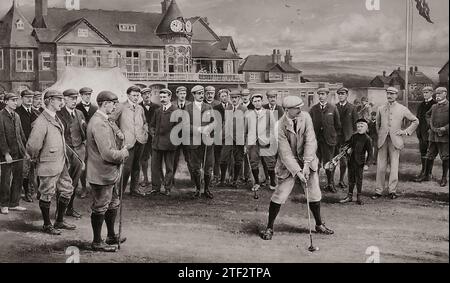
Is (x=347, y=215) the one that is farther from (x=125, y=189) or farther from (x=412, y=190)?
(x=125, y=189)

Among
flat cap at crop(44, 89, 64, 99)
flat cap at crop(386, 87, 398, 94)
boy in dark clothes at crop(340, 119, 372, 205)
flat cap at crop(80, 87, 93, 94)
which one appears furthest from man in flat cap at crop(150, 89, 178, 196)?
flat cap at crop(386, 87, 398, 94)

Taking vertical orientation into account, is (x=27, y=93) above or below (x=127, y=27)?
below

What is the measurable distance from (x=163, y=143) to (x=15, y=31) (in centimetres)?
226

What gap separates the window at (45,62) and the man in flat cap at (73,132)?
0.50 m

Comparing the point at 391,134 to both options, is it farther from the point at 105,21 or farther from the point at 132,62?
the point at 105,21

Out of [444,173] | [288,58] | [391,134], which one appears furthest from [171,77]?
[444,173]

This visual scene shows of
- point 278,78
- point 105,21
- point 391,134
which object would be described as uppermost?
point 105,21

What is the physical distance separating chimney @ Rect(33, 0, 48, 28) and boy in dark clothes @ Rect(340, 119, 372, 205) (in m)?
4.05

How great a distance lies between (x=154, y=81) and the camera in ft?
23.3

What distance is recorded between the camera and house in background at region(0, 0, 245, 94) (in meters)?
6.87

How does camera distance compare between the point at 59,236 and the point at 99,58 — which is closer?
the point at 59,236

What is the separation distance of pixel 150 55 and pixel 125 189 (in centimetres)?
170

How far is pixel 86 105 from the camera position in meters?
6.85
